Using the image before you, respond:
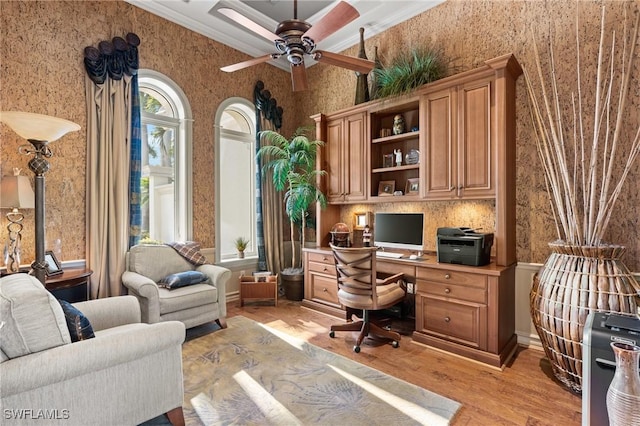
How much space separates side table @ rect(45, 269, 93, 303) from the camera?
103 inches

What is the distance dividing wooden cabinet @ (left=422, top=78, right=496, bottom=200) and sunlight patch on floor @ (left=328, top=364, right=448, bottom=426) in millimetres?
1887

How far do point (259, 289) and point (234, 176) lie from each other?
5.72 ft

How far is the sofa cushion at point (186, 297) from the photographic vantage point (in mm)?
2966

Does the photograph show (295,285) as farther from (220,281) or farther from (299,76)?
(299,76)

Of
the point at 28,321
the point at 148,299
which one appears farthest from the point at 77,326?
the point at 148,299

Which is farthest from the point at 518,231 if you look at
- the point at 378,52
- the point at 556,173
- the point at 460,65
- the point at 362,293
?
the point at 378,52

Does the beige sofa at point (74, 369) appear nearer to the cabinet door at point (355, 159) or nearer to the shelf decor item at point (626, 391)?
the shelf decor item at point (626, 391)

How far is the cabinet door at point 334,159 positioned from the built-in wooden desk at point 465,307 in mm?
1253

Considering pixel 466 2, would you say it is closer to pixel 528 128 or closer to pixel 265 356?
pixel 528 128

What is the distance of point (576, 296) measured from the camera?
2.17m

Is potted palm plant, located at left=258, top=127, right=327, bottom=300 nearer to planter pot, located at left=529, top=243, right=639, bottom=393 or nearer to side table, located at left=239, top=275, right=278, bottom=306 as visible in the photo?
side table, located at left=239, top=275, right=278, bottom=306

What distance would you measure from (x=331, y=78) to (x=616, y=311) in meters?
4.20

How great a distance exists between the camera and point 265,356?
275cm

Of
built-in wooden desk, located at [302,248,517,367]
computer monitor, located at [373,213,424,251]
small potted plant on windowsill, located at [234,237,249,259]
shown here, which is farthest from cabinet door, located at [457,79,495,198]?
small potted plant on windowsill, located at [234,237,249,259]
